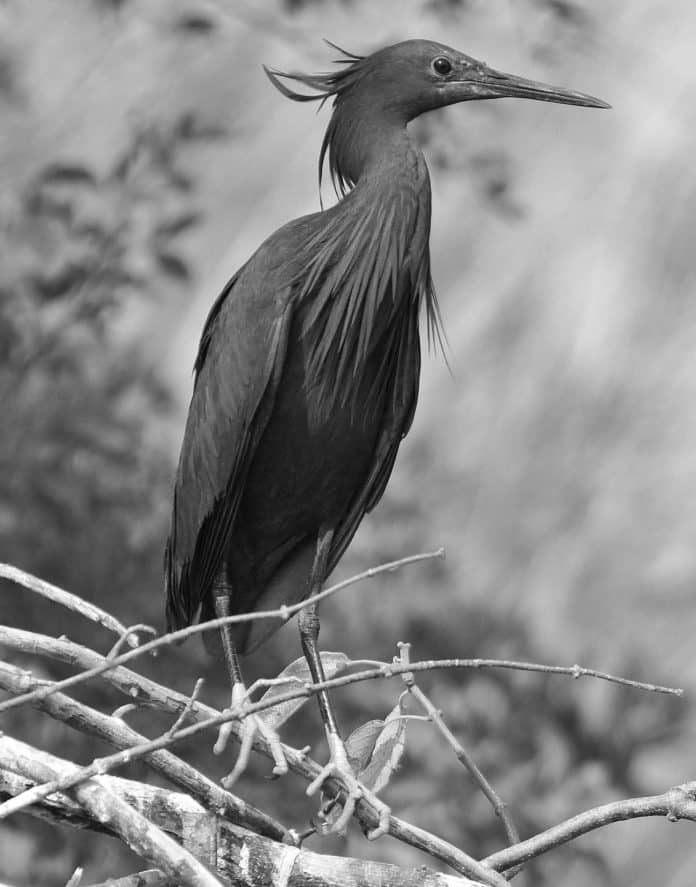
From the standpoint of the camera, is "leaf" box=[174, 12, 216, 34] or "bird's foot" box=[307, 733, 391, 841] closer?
"bird's foot" box=[307, 733, 391, 841]

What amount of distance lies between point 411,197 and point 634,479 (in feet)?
8.72

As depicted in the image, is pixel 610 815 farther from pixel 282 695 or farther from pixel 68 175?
pixel 68 175

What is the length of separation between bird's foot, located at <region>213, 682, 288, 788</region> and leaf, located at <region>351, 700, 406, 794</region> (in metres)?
0.12

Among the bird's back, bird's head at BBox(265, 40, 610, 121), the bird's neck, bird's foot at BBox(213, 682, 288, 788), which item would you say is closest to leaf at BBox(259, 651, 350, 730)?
bird's foot at BBox(213, 682, 288, 788)

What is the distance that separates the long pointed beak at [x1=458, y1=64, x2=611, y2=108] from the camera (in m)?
2.84

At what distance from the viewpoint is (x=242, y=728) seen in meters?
2.27

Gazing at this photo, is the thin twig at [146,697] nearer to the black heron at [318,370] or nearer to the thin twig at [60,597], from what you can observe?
the thin twig at [60,597]

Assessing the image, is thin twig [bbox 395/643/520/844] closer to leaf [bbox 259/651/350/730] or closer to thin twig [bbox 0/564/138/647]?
leaf [bbox 259/651/350/730]

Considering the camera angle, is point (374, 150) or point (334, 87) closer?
point (374, 150)

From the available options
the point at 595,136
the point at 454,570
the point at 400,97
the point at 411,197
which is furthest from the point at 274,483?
the point at 595,136

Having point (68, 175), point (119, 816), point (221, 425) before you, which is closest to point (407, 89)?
point (221, 425)

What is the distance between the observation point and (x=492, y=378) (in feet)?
17.3

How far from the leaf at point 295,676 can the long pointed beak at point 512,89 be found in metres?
1.08

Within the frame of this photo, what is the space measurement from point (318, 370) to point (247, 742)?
34.0 inches
